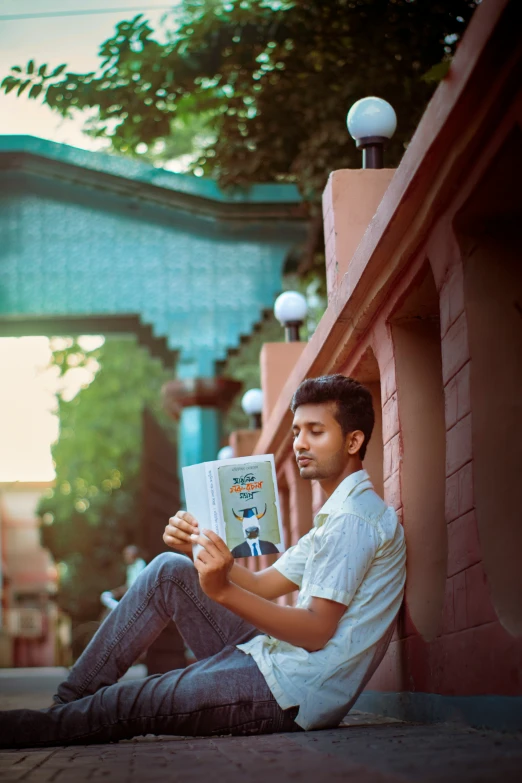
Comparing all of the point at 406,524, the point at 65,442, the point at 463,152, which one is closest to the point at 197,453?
the point at 406,524

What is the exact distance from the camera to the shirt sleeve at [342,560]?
131 inches

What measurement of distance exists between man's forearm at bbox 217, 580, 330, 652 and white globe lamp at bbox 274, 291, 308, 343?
4.62m

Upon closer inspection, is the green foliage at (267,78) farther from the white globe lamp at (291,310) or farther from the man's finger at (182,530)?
the man's finger at (182,530)

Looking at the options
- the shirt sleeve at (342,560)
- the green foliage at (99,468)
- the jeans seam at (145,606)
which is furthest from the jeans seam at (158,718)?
the green foliage at (99,468)

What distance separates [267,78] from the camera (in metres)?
10.8

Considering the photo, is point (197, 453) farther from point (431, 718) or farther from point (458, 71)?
point (458, 71)

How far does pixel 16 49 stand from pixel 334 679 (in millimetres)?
8813

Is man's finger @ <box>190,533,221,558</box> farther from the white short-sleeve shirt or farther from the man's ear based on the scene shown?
the man's ear

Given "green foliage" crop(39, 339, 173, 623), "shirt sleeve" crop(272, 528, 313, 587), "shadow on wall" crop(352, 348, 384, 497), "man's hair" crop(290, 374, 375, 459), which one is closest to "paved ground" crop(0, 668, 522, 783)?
A: "shirt sleeve" crop(272, 528, 313, 587)

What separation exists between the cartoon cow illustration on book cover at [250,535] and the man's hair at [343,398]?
405mm

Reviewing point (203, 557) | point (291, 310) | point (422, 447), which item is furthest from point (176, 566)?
point (291, 310)

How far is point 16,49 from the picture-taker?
10750mm

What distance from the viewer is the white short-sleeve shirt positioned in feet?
11.0

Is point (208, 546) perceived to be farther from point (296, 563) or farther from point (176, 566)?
point (296, 563)
